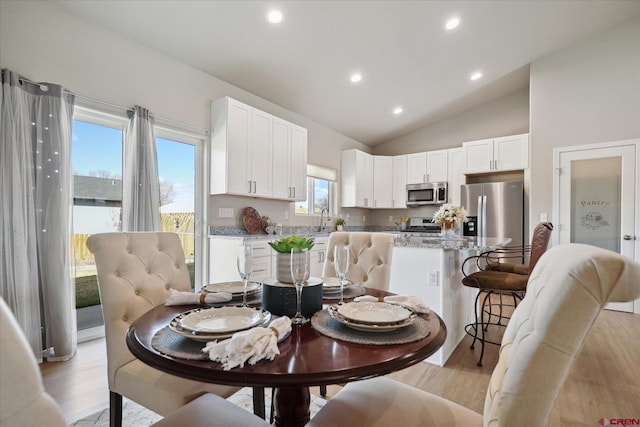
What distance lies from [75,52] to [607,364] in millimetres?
4921

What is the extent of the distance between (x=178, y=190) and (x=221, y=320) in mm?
2821

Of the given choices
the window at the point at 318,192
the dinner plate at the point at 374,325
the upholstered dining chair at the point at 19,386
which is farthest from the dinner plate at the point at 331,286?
the window at the point at 318,192

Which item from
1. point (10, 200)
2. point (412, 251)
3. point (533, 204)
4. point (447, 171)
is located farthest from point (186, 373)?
point (447, 171)

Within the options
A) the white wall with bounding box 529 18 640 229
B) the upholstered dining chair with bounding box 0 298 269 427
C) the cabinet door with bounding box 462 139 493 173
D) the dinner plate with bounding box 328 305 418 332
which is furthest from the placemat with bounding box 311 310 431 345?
the cabinet door with bounding box 462 139 493 173

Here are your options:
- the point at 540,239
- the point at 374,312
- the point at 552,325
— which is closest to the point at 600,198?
the point at 540,239

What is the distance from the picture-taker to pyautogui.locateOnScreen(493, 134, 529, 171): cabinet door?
485 cm

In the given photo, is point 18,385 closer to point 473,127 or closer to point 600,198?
point 600,198

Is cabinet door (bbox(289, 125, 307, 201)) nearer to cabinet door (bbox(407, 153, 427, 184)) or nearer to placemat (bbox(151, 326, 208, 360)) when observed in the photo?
cabinet door (bbox(407, 153, 427, 184))

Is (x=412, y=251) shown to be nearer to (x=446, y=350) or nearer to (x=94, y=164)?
(x=446, y=350)

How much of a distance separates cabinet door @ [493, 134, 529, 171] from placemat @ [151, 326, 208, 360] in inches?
212

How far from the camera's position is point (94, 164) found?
2.86m

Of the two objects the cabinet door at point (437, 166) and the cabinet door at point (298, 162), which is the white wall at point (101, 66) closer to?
the cabinet door at point (298, 162)

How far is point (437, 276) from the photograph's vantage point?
2.46m

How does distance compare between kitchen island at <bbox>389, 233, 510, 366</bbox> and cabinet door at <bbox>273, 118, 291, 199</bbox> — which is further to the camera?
cabinet door at <bbox>273, 118, 291, 199</bbox>
